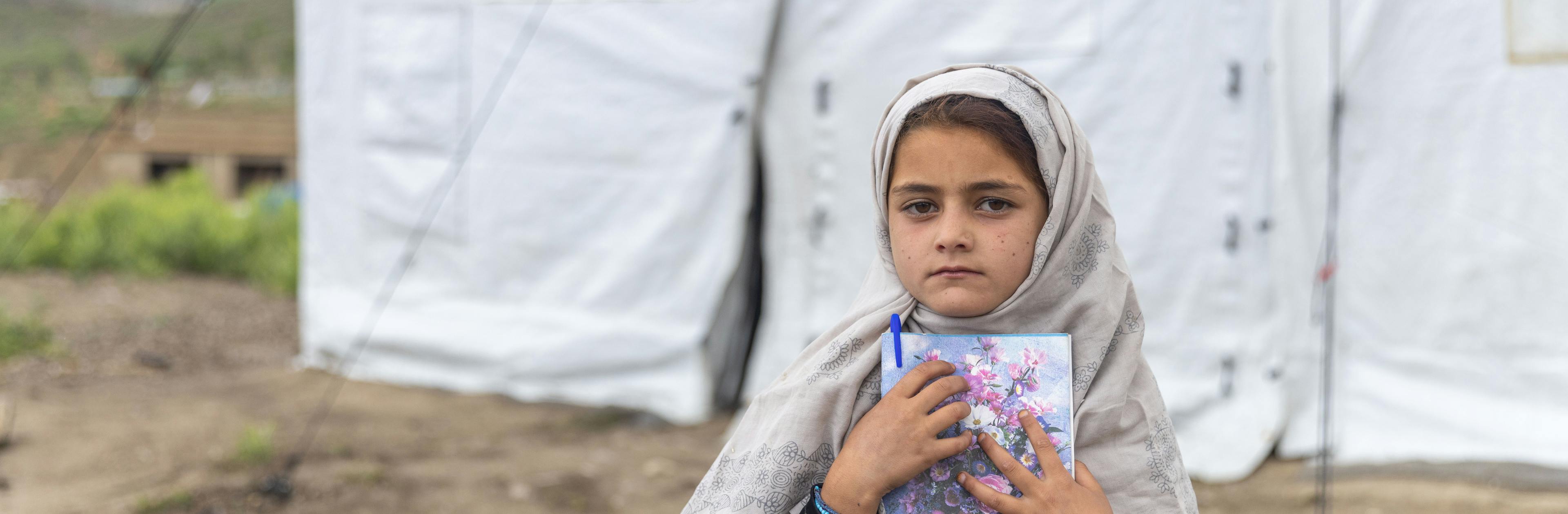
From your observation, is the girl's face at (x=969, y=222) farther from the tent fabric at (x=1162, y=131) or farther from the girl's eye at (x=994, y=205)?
the tent fabric at (x=1162, y=131)

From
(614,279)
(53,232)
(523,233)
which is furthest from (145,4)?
(53,232)

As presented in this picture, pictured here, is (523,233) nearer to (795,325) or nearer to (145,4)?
(795,325)

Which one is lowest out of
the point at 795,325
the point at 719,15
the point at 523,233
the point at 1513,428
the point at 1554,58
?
the point at 1513,428

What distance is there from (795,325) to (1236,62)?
1.66 metres

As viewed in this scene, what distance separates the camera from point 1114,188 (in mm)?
3320

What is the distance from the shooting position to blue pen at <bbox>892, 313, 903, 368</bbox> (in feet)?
3.38

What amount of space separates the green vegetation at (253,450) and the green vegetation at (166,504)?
1.08 ft

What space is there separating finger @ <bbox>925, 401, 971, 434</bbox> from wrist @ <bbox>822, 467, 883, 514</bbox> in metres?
0.08

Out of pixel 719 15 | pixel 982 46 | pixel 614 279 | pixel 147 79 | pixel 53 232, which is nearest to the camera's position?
pixel 147 79

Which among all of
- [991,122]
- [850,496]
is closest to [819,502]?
[850,496]

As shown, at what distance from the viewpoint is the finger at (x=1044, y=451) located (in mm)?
968

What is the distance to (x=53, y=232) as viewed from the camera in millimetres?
6539

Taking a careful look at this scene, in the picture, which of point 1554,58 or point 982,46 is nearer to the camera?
point 1554,58

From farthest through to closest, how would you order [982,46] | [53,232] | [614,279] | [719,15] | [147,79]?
1. [53,232]
2. [614,279]
3. [719,15]
4. [982,46]
5. [147,79]
